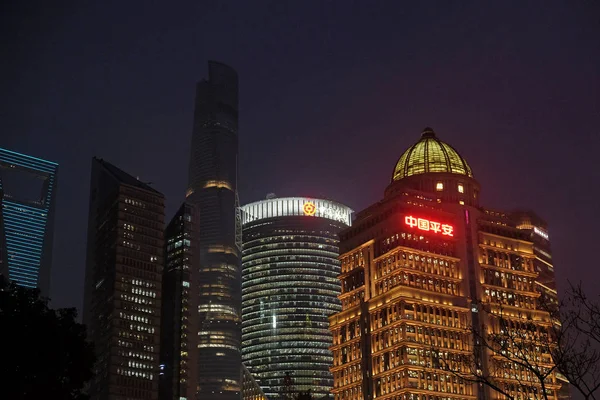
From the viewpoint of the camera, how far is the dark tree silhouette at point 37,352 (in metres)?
68.0

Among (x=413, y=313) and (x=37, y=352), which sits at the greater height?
(x=413, y=313)

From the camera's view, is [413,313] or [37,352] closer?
[37,352]

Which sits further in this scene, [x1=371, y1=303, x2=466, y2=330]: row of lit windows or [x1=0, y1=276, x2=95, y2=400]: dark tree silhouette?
[x1=371, y1=303, x2=466, y2=330]: row of lit windows

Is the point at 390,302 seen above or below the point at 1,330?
above

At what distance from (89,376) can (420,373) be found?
12469 cm

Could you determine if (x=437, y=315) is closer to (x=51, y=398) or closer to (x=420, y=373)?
(x=420, y=373)

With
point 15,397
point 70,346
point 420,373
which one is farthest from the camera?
point 420,373

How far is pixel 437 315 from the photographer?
19950 cm

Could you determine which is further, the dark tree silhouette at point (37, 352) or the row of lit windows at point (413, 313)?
the row of lit windows at point (413, 313)

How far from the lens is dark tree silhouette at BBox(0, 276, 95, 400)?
2677 inches

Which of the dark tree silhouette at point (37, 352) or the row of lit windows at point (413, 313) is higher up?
the row of lit windows at point (413, 313)

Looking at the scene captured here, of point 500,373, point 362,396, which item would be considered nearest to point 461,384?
point 500,373

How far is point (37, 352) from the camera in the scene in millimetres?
69938

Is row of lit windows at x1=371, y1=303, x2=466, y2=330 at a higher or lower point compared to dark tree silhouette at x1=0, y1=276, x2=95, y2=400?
higher
